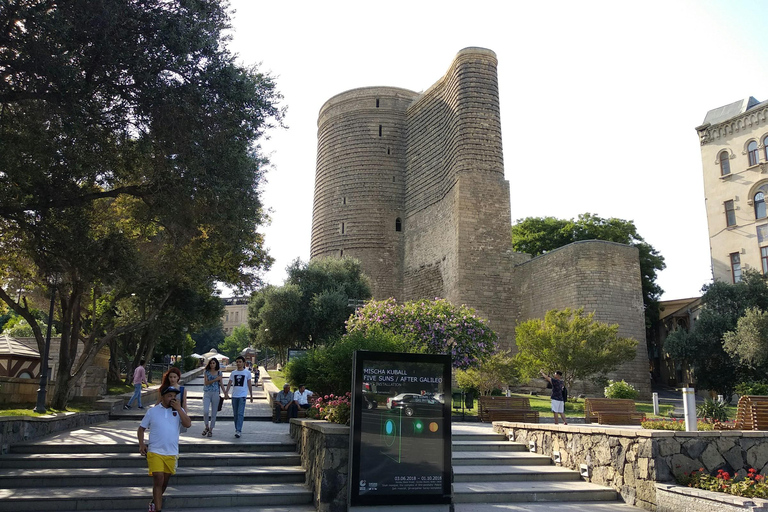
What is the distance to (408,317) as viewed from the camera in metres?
18.6

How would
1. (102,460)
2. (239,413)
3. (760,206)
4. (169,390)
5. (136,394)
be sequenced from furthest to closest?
(760,206)
(136,394)
(239,413)
(102,460)
(169,390)

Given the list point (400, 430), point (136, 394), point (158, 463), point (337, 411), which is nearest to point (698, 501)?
point (400, 430)

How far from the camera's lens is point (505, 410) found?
1355 cm

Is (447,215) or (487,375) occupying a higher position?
(447,215)

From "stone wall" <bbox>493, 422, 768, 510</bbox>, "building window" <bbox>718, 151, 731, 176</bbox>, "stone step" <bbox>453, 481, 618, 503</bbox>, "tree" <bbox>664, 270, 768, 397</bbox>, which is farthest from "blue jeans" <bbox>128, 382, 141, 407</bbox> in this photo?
"building window" <bbox>718, 151, 731, 176</bbox>

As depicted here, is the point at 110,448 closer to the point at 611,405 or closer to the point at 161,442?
the point at 161,442

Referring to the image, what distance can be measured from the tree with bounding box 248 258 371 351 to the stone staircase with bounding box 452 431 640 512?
22261mm

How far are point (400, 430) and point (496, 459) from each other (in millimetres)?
3227

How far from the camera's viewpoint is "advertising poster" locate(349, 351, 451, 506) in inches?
219

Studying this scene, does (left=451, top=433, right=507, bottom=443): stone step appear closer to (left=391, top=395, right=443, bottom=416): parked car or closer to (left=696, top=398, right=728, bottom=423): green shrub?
(left=696, top=398, right=728, bottom=423): green shrub

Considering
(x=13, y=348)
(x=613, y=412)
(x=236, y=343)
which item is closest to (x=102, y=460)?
(x=613, y=412)

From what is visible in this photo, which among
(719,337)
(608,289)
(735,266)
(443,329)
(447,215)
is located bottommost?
(443,329)

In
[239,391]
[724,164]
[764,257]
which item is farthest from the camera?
[724,164]

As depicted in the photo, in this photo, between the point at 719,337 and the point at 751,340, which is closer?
the point at 751,340
